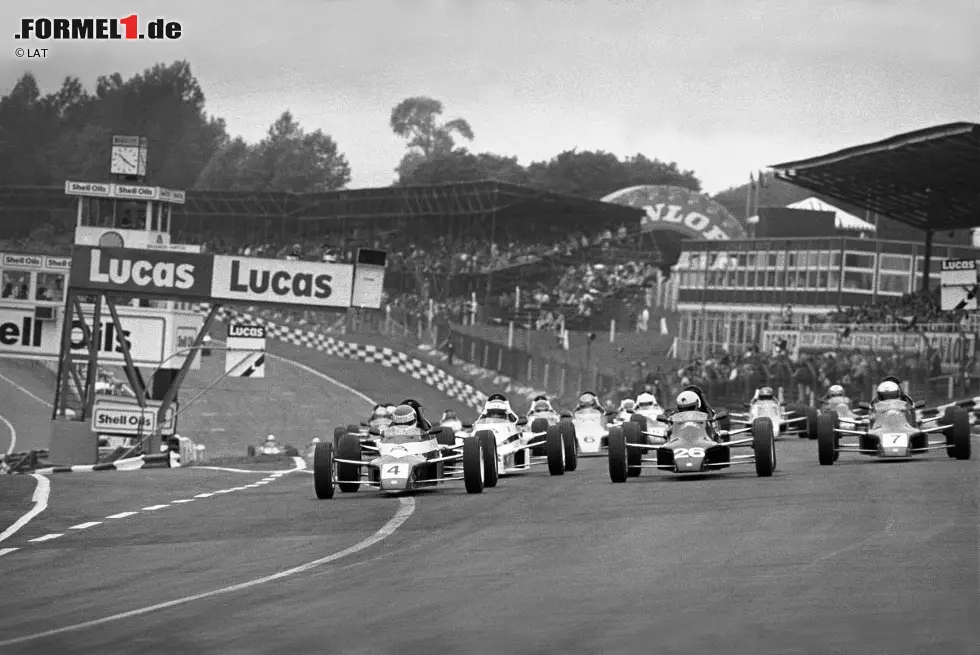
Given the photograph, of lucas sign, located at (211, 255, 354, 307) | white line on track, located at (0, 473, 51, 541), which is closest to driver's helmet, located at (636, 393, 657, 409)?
white line on track, located at (0, 473, 51, 541)

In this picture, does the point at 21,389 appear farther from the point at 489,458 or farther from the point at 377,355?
the point at 489,458

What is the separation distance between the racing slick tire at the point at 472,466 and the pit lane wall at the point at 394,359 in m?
26.2

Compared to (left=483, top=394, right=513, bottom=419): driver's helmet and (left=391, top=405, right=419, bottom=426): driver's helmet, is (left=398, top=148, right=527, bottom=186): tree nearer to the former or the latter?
(left=483, top=394, right=513, bottom=419): driver's helmet

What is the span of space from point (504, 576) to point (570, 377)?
33074 millimetres

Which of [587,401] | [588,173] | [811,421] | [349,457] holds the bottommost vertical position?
[349,457]

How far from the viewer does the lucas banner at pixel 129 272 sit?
39.0 metres

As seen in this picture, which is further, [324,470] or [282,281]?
[282,281]

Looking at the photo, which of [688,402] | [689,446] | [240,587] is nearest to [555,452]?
[688,402]

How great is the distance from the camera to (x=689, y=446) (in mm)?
19719

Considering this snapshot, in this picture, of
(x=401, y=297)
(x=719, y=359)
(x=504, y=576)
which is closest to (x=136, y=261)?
(x=719, y=359)

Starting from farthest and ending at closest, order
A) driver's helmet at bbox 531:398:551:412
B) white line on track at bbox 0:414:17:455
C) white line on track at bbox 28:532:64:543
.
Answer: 1. white line on track at bbox 0:414:17:455
2. driver's helmet at bbox 531:398:551:412
3. white line on track at bbox 28:532:64:543

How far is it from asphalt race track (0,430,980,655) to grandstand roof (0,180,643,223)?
5412 cm

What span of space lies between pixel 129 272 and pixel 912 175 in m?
23.8

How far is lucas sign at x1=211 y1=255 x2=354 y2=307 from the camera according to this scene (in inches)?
1555
